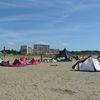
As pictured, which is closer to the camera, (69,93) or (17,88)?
(69,93)

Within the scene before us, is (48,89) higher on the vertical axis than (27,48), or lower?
lower

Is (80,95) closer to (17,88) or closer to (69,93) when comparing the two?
(69,93)

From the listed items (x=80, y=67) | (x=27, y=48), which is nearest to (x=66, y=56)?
(x=80, y=67)

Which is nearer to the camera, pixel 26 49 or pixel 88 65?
pixel 88 65

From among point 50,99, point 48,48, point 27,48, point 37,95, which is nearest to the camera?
point 50,99

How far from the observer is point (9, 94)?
12461mm

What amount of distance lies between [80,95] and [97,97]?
0.79 metres

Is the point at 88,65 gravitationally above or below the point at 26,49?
below

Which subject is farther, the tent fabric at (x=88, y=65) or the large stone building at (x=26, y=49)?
the large stone building at (x=26, y=49)

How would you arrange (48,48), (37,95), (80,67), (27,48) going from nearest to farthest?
(37,95) → (80,67) → (48,48) → (27,48)

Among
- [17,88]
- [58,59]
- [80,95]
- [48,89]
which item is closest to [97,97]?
[80,95]

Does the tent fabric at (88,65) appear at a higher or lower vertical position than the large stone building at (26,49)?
lower

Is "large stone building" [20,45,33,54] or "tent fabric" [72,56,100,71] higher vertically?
"large stone building" [20,45,33,54]

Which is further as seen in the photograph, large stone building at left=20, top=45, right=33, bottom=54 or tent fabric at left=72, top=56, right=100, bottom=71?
large stone building at left=20, top=45, right=33, bottom=54
